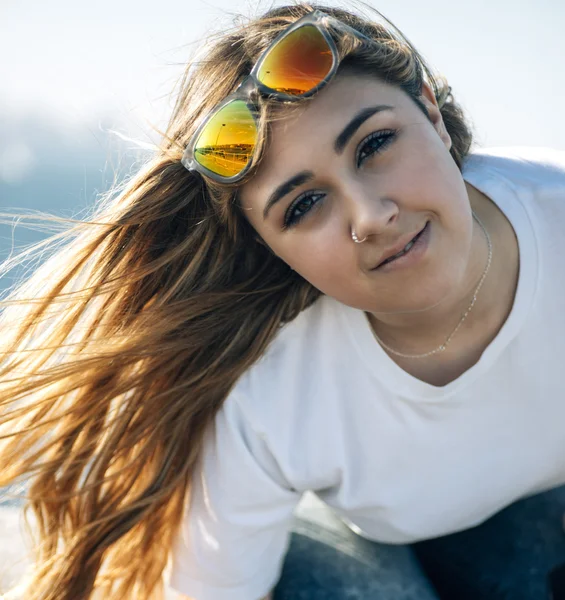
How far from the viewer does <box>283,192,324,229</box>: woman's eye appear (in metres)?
1.61

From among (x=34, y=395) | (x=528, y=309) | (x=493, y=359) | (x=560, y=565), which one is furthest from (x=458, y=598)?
(x=34, y=395)

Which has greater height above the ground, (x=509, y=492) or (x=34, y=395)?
(x=34, y=395)

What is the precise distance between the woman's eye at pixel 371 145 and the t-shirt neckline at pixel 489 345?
46 cm

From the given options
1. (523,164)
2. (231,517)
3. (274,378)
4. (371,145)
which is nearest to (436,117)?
(371,145)

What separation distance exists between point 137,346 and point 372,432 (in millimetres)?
627

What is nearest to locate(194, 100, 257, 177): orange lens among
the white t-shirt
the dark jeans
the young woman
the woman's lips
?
the young woman

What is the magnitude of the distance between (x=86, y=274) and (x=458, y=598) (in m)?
1.33

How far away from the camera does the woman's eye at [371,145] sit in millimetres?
1560

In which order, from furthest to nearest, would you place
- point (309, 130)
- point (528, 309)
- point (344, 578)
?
point (344, 578) → point (528, 309) → point (309, 130)

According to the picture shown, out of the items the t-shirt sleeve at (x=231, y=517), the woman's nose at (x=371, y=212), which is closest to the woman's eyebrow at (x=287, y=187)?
the woman's nose at (x=371, y=212)

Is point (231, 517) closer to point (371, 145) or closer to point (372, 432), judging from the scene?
point (372, 432)

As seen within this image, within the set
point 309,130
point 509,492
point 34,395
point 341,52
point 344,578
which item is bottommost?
point 344,578

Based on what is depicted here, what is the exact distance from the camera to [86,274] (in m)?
1.92

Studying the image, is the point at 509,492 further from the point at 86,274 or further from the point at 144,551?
the point at 86,274
